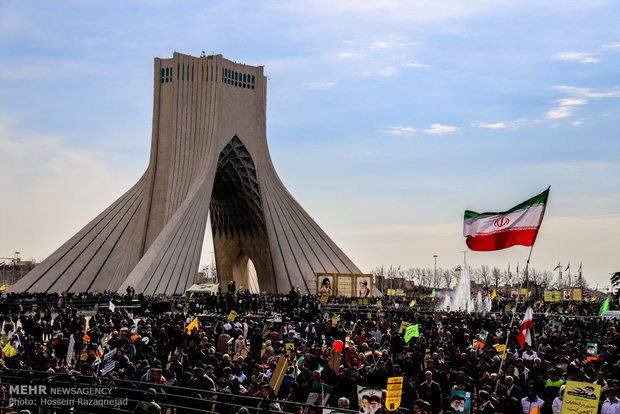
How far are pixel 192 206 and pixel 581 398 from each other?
37.9m

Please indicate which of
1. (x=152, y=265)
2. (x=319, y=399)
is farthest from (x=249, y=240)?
(x=319, y=399)

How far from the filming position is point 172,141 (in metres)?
48.4

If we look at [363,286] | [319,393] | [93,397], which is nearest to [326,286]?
[363,286]

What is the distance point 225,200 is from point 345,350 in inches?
1733

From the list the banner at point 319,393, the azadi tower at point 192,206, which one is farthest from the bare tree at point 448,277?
the banner at point 319,393

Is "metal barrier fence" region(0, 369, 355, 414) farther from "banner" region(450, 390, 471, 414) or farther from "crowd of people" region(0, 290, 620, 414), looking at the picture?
"banner" region(450, 390, 471, 414)

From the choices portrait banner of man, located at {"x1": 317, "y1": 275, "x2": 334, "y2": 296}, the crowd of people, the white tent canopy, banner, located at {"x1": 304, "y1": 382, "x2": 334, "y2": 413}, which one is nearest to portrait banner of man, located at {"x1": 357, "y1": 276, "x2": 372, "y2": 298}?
portrait banner of man, located at {"x1": 317, "y1": 275, "x2": 334, "y2": 296}

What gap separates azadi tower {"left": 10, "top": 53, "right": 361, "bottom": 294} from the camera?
138ft

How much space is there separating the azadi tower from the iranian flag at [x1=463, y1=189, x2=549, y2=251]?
28664 millimetres

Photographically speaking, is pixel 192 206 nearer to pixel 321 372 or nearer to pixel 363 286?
pixel 363 286

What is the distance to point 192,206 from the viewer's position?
147 ft

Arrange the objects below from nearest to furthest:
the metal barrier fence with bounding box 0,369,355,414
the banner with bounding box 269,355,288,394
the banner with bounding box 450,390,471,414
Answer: the banner with bounding box 450,390,471,414 → the metal barrier fence with bounding box 0,369,355,414 → the banner with bounding box 269,355,288,394

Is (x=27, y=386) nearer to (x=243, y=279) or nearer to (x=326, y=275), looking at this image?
(x=326, y=275)

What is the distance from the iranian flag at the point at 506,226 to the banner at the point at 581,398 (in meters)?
4.26
